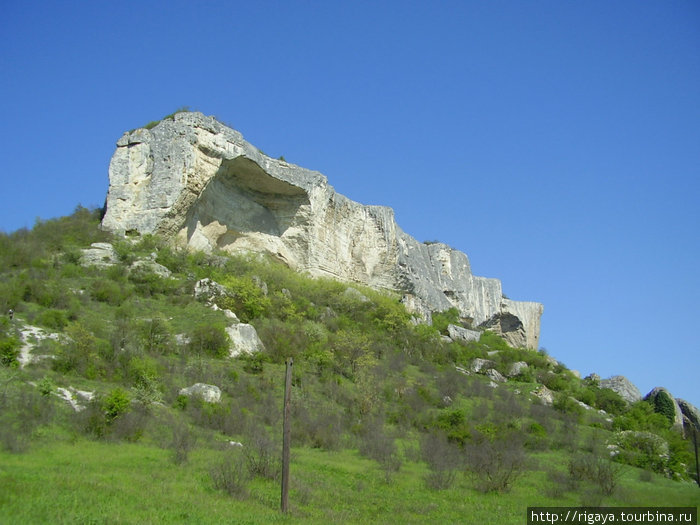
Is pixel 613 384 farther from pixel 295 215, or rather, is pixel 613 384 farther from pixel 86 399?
pixel 86 399

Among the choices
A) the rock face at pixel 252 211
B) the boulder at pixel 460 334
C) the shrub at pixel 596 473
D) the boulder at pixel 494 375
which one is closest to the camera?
the shrub at pixel 596 473

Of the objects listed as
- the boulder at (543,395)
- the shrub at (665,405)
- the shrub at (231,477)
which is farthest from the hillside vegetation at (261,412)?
the shrub at (665,405)

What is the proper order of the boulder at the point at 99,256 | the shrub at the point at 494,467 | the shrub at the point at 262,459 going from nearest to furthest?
the shrub at the point at 262,459
the shrub at the point at 494,467
the boulder at the point at 99,256

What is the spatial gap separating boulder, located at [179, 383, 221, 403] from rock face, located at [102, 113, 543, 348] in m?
11.5

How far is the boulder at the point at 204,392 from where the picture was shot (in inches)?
645

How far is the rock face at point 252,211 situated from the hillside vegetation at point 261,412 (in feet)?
5.21

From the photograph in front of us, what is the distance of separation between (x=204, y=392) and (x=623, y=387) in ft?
76.3

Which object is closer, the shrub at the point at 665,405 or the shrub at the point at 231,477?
the shrub at the point at 231,477

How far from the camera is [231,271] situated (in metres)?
27.2

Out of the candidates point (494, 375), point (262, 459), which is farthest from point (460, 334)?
point (262, 459)

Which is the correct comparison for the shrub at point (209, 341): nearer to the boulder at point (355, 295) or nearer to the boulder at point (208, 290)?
the boulder at point (208, 290)

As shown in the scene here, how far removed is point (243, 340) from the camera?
70.5 ft

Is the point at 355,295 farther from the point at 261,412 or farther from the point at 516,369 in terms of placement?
the point at 261,412

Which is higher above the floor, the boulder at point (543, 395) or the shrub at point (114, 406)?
the boulder at point (543, 395)
